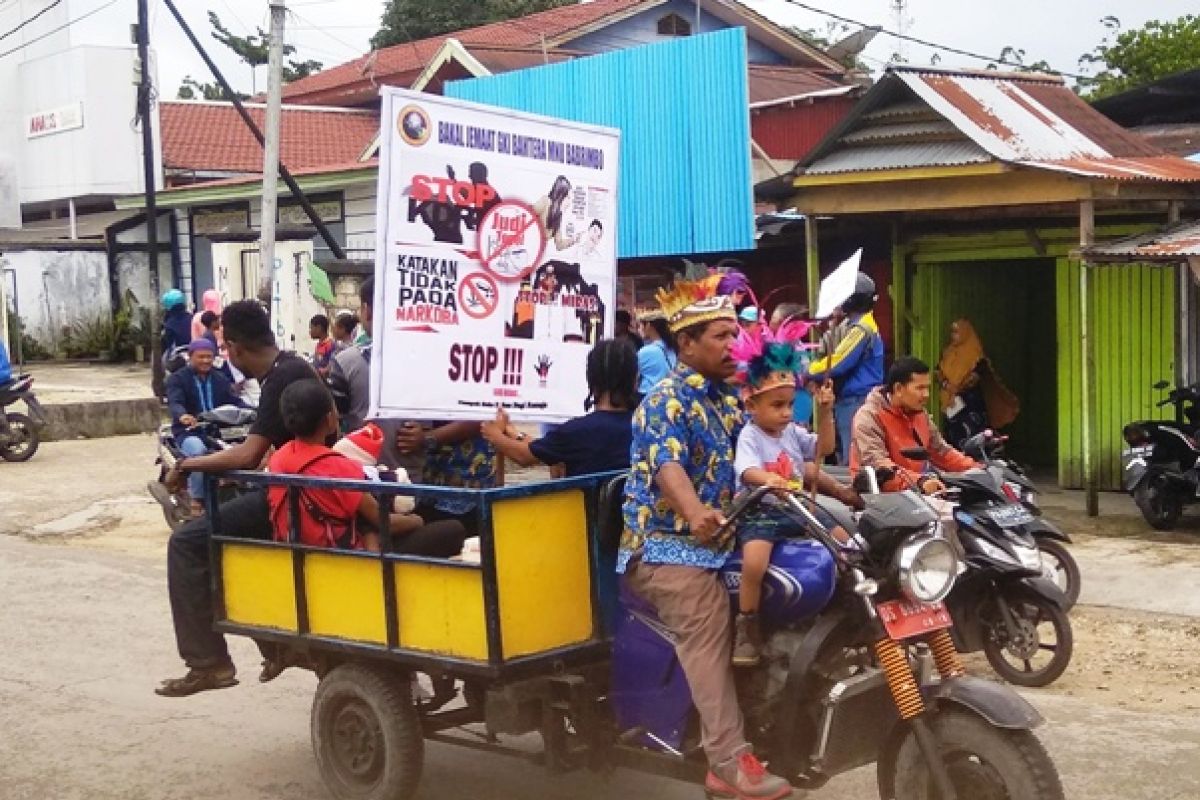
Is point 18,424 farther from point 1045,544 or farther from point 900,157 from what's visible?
point 1045,544

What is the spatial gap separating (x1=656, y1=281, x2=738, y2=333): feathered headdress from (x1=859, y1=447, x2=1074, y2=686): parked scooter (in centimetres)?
265

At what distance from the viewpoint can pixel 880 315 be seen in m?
14.4

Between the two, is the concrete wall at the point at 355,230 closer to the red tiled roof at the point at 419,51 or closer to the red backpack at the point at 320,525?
the red tiled roof at the point at 419,51

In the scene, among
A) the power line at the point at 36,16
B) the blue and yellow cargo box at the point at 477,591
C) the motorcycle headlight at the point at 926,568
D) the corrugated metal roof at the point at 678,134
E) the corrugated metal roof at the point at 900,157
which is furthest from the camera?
the power line at the point at 36,16

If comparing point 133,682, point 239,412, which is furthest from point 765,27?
point 133,682

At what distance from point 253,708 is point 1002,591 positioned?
11.3 feet

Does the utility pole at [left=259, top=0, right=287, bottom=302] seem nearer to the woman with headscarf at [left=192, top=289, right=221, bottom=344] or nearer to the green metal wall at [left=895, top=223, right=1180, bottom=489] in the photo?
the woman with headscarf at [left=192, top=289, right=221, bottom=344]

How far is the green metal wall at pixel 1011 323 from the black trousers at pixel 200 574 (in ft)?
31.1

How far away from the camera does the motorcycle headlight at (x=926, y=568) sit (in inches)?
165

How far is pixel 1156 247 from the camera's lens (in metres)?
10.3

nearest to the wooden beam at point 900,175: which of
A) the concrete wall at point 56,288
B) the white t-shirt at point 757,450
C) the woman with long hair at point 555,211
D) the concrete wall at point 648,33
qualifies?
the woman with long hair at point 555,211

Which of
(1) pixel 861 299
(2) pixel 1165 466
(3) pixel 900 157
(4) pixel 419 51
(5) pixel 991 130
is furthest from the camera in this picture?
(4) pixel 419 51

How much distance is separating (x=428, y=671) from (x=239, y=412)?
403 cm

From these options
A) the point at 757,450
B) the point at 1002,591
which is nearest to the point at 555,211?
the point at 757,450
